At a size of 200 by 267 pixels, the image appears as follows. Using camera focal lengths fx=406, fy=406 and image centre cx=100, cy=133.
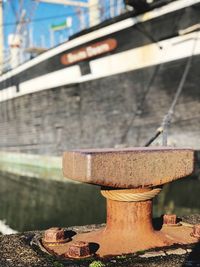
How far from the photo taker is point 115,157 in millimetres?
3045

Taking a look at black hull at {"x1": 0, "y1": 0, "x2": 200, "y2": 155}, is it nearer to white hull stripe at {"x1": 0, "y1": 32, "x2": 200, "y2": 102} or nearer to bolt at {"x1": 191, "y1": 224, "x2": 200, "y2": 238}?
white hull stripe at {"x1": 0, "y1": 32, "x2": 200, "y2": 102}

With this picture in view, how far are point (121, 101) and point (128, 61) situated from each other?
4.17 feet

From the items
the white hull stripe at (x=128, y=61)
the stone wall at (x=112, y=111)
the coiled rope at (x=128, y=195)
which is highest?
the white hull stripe at (x=128, y=61)

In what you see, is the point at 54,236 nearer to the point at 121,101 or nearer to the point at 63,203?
the point at 63,203

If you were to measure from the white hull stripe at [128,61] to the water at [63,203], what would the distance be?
3.67 metres

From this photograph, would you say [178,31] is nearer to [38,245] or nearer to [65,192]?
[65,192]

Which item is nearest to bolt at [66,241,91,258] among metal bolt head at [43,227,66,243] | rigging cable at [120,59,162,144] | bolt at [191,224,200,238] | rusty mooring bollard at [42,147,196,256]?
rusty mooring bollard at [42,147,196,256]

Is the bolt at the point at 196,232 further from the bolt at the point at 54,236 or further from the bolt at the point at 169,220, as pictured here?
the bolt at the point at 54,236

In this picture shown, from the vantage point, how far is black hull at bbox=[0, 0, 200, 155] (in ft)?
36.9

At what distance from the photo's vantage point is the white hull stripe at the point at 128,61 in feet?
36.6

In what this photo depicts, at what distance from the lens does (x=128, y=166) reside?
3.10m

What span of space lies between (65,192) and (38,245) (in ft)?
29.0

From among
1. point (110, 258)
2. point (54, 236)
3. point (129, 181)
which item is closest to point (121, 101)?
point (54, 236)

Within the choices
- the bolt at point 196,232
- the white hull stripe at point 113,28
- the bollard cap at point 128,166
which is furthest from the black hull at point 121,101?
the bollard cap at point 128,166
